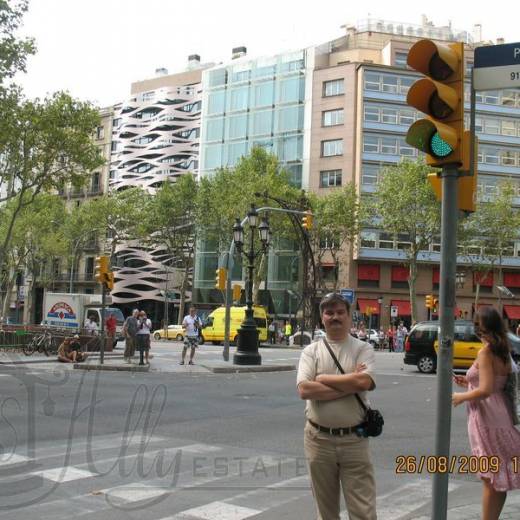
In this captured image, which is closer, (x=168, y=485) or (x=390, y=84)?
(x=168, y=485)

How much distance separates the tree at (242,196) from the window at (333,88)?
10.2 metres

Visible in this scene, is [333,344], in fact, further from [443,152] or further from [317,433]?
[443,152]

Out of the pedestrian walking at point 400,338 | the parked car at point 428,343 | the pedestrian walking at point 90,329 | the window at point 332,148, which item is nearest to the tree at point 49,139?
the pedestrian walking at point 90,329

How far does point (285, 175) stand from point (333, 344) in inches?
1960

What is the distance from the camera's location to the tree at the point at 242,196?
49.3 meters

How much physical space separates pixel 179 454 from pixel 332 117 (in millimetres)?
54995

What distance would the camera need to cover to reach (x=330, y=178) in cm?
5972

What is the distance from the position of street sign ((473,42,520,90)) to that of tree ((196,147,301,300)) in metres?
41.9

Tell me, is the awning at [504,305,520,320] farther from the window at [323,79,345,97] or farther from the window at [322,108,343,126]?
the window at [323,79,345,97]

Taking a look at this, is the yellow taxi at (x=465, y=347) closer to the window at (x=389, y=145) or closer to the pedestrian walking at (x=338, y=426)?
the pedestrian walking at (x=338, y=426)

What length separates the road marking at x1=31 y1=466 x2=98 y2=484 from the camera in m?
6.46

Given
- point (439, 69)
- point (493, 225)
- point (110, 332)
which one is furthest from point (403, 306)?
point (439, 69)

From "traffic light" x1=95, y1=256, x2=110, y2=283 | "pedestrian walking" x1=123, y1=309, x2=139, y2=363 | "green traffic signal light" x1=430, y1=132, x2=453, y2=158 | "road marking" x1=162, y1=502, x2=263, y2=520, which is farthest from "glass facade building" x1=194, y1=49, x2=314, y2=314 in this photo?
"green traffic signal light" x1=430, y1=132, x2=453, y2=158
